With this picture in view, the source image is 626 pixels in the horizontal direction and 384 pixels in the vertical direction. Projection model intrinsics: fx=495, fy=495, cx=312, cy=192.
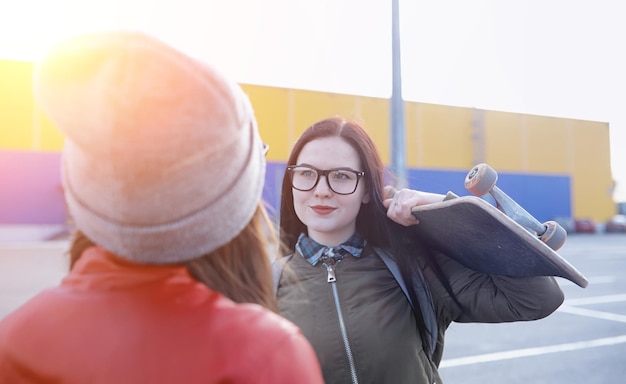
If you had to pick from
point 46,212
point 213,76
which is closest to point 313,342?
point 213,76

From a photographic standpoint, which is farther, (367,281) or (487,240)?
(367,281)

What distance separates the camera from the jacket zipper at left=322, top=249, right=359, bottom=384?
1.43 m

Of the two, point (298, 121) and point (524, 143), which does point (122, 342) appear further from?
point (524, 143)

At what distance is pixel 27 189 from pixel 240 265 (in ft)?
71.9

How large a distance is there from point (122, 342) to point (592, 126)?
36.8 metres

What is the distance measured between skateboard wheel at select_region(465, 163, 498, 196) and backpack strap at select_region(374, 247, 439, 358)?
315mm

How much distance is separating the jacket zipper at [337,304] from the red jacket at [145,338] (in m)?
0.77

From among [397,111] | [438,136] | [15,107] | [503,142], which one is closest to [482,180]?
[397,111]

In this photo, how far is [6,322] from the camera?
2.48 feet

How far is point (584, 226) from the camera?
2853 cm

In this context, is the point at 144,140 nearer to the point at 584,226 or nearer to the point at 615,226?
the point at 584,226

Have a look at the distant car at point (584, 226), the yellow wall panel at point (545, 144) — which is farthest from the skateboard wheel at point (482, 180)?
the distant car at point (584, 226)

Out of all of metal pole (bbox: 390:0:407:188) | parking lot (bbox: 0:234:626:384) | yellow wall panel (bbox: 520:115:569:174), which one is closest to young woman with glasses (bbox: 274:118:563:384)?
parking lot (bbox: 0:234:626:384)

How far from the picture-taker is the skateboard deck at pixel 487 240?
1278 millimetres
